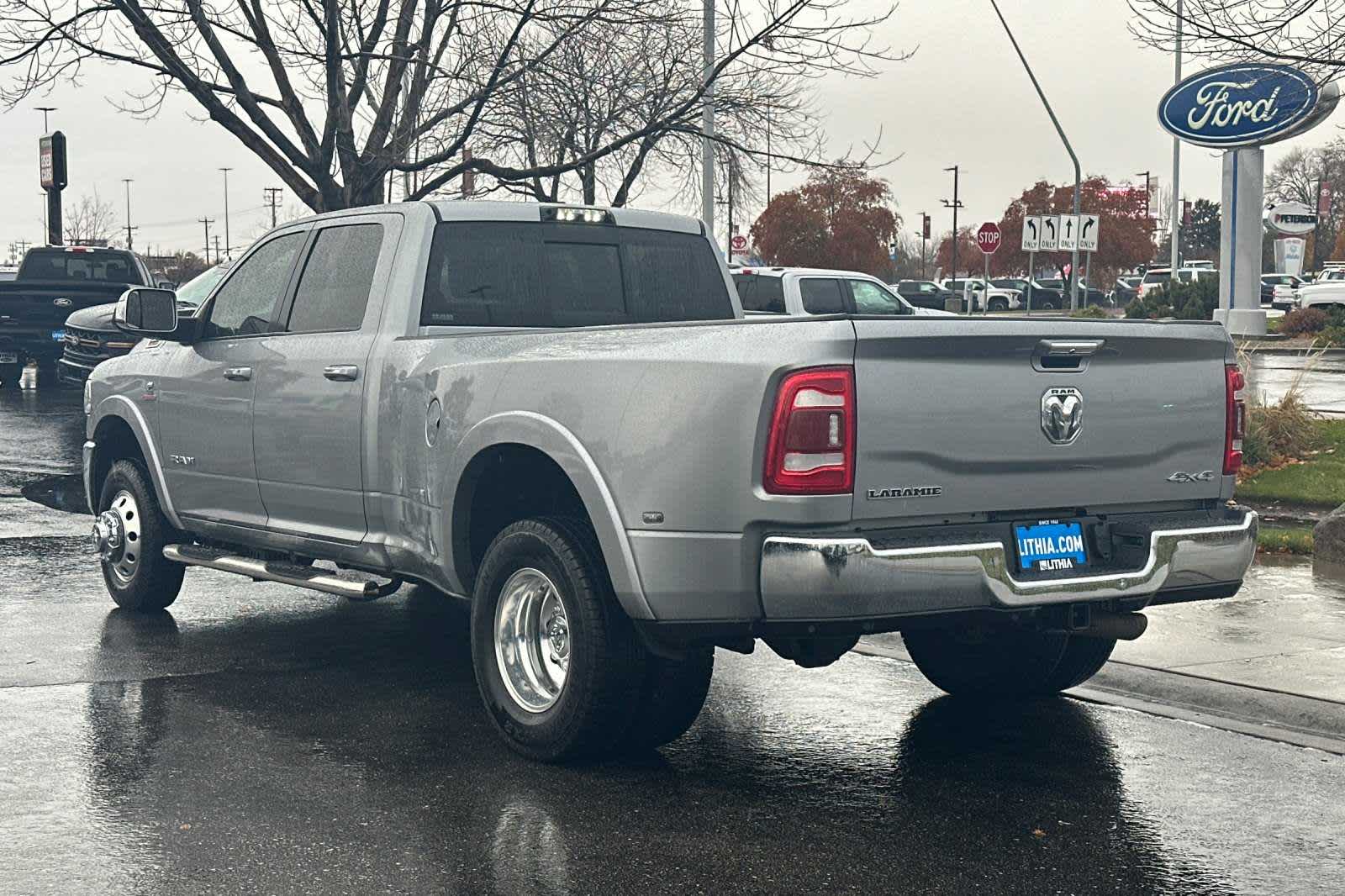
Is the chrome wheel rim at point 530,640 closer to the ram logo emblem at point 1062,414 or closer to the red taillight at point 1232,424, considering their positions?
the ram logo emblem at point 1062,414

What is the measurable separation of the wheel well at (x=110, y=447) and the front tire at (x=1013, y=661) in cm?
435

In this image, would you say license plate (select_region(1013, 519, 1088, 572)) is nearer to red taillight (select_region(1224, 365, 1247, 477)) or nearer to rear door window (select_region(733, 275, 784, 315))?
red taillight (select_region(1224, 365, 1247, 477))

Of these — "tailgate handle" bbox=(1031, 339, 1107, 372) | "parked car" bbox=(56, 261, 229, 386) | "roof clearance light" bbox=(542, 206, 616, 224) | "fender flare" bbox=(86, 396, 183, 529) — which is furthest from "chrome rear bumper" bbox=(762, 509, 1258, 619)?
"parked car" bbox=(56, 261, 229, 386)

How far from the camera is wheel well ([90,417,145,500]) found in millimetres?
9211

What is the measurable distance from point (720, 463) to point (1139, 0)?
9196 millimetres

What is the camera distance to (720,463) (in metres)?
5.26

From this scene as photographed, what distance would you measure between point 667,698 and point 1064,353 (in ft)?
5.69

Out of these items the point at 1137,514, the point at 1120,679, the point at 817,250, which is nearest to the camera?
the point at 1137,514


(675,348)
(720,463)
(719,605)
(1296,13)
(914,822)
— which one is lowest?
(914,822)

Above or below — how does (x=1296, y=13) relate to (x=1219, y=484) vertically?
above

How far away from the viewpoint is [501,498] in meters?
6.51

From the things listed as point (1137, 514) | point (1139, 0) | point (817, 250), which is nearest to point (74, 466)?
point (1139, 0)

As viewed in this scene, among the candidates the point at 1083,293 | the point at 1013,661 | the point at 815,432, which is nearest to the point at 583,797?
the point at 815,432

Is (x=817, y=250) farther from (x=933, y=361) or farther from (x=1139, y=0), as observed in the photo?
(x=933, y=361)
